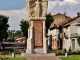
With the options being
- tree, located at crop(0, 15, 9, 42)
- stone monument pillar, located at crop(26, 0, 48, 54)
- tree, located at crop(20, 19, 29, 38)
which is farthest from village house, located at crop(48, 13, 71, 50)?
stone monument pillar, located at crop(26, 0, 48, 54)

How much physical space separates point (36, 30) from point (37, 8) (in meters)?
3.41

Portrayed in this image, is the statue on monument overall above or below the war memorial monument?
above

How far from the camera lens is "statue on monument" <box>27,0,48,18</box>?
4622 centimetres

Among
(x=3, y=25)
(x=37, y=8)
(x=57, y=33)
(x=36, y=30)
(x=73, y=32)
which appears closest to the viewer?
(x=36, y=30)

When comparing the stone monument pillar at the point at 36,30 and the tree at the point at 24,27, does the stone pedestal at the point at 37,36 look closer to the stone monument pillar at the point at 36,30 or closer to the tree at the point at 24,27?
the stone monument pillar at the point at 36,30

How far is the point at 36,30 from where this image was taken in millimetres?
45719

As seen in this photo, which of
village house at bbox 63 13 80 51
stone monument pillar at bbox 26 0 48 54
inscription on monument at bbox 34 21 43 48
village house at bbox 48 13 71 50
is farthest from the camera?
village house at bbox 48 13 71 50

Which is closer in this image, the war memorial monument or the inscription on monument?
the war memorial monument

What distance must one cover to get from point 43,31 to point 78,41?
29.0m

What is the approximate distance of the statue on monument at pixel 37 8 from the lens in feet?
152

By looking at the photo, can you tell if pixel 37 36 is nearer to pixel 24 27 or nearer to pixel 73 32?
pixel 73 32

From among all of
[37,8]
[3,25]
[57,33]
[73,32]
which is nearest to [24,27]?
[3,25]

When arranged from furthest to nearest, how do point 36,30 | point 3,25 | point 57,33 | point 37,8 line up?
point 3,25 → point 57,33 → point 37,8 → point 36,30

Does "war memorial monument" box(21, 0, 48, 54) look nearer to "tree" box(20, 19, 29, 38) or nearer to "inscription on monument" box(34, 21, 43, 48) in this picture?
"inscription on monument" box(34, 21, 43, 48)
